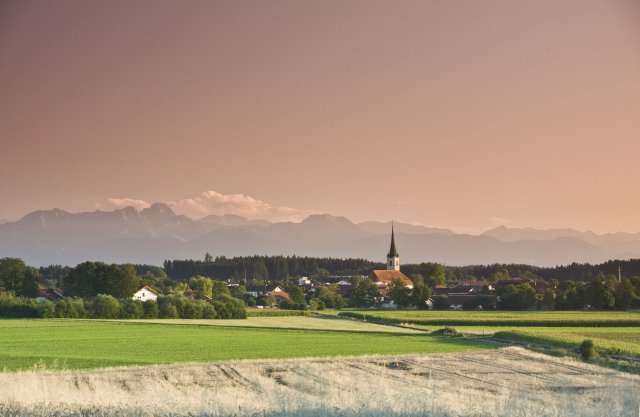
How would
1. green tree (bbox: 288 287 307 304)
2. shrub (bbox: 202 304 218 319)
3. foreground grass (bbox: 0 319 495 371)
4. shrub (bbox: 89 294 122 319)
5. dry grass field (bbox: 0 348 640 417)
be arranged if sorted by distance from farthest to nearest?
green tree (bbox: 288 287 307 304) → shrub (bbox: 202 304 218 319) → shrub (bbox: 89 294 122 319) → foreground grass (bbox: 0 319 495 371) → dry grass field (bbox: 0 348 640 417)

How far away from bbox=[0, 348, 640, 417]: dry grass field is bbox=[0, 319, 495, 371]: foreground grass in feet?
11.8

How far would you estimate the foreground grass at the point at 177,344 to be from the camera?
119 feet

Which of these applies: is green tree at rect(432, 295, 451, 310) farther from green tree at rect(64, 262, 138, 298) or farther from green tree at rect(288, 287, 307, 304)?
green tree at rect(64, 262, 138, 298)

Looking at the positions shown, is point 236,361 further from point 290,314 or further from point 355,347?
point 290,314

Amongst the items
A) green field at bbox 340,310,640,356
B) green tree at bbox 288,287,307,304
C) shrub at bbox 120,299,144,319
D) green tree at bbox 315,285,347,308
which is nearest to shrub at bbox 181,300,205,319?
shrub at bbox 120,299,144,319

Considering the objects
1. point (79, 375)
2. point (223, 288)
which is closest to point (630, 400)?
point (79, 375)

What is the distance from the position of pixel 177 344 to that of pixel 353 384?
2058cm

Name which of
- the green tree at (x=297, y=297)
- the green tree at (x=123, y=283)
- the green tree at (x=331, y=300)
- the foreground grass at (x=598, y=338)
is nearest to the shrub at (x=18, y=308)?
the green tree at (x=123, y=283)

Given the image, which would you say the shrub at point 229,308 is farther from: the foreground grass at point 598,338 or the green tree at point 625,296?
the green tree at point 625,296

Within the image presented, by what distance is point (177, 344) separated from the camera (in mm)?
44250

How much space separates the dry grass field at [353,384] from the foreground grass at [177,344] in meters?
3.59

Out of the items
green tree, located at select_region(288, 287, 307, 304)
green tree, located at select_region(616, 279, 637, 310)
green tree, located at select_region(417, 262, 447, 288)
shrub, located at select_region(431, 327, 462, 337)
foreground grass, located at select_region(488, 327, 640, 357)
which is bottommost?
shrub, located at select_region(431, 327, 462, 337)

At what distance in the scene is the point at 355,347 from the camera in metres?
42.9

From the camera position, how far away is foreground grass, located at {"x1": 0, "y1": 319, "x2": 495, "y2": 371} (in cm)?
3616
